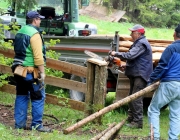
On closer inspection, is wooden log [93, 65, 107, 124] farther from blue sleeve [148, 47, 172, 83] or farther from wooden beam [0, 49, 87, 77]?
blue sleeve [148, 47, 172, 83]

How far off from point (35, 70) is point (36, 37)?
0.55 metres

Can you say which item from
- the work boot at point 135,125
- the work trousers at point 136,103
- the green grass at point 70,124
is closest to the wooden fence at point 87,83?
the green grass at point 70,124

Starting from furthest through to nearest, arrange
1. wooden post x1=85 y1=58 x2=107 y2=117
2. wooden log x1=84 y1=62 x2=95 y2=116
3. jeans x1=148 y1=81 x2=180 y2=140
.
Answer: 1. wooden log x1=84 y1=62 x2=95 y2=116
2. wooden post x1=85 y1=58 x2=107 y2=117
3. jeans x1=148 y1=81 x2=180 y2=140

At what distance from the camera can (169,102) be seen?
5.88m

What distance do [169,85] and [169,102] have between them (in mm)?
322

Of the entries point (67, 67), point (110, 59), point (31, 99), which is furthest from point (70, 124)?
point (110, 59)

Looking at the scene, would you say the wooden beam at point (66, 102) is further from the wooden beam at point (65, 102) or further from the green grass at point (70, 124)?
the green grass at point (70, 124)

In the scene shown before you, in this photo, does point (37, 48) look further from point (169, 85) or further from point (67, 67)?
point (169, 85)

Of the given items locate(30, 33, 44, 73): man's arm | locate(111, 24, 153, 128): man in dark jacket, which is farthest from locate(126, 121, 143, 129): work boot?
Result: locate(30, 33, 44, 73): man's arm

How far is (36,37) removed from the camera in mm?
5828

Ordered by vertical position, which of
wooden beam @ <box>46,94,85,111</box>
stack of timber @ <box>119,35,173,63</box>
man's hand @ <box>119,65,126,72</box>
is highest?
stack of timber @ <box>119,35,173,63</box>

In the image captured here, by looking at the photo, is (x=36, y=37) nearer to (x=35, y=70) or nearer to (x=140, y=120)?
(x=35, y=70)

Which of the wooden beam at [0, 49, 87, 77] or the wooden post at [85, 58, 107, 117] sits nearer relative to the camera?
the wooden post at [85, 58, 107, 117]

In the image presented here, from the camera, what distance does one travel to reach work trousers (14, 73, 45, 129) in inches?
238
